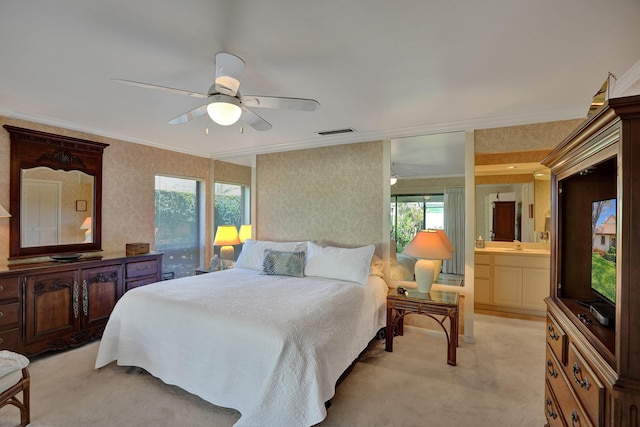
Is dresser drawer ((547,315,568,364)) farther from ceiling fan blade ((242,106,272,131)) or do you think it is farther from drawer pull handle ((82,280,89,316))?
drawer pull handle ((82,280,89,316))

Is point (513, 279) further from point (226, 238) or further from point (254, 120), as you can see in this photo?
point (226, 238)

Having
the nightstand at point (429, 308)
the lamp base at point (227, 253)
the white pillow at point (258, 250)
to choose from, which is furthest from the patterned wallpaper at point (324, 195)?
the nightstand at point (429, 308)

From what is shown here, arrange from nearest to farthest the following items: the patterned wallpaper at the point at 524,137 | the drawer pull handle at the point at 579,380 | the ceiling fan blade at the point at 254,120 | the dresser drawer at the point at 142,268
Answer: the drawer pull handle at the point at 579,380 → the ceiling fan blade at the point at 254,120 → the patterned wallpaper at the point at 524,137 → the dresser drawer at the point at 142,268

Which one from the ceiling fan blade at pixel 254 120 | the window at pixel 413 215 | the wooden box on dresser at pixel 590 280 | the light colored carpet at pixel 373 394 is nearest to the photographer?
the wooden box on dresser at pixel 590 280

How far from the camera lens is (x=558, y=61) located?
1994 mm

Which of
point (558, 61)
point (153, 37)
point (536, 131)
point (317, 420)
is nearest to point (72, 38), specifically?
point (153, 37)

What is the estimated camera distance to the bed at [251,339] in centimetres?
182

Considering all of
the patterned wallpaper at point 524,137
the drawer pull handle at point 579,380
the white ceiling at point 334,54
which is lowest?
the drawer pull handle at point 579,380

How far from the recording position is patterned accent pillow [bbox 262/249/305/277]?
11.5ft

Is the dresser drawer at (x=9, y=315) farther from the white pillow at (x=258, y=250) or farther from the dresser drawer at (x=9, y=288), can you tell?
the white pillow at (x=258, y=250)

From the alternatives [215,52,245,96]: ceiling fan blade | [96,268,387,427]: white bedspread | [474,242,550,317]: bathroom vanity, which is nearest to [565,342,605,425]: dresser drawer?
[96,268,387,427]: white bedspread

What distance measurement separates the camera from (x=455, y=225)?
3.40 metres

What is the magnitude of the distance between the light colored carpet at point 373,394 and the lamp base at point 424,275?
0.63 m

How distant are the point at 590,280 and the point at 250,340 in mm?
2114
